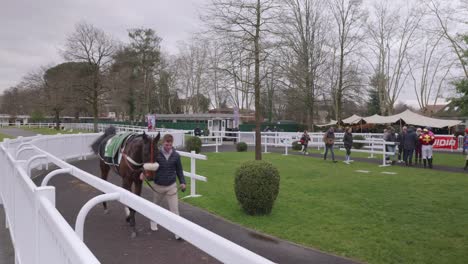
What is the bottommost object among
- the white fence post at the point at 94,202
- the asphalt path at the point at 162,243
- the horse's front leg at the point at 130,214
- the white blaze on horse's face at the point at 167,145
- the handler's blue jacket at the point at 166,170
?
the asphalt path at the point at 162,243

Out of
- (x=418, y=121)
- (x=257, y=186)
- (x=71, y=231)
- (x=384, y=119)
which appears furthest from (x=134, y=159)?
(x=384, y=119)

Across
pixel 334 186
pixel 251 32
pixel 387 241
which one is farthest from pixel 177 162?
pixel 251 32

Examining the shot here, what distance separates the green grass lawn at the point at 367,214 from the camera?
536 centimetres

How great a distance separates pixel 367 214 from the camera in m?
7.21

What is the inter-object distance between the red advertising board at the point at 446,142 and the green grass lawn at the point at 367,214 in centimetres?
1360

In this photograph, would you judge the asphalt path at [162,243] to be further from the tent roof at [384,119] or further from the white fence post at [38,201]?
the tent roof at [384,119]

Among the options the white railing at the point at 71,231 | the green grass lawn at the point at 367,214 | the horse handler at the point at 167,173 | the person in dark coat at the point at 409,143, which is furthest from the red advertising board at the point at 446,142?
the white railing at the point at 71,231

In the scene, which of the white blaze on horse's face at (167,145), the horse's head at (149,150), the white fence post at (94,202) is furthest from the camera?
the white blaze on horse's face at (167,145)

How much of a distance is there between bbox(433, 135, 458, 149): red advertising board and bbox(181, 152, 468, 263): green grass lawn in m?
13.6

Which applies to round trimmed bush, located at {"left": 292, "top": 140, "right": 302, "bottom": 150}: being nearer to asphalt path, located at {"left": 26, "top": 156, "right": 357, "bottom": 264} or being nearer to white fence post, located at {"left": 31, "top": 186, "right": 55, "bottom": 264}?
asphalt path, located at {"left": 26, "top": 156, "right": 357, "bottom": 264}

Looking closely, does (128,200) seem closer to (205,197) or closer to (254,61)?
(205,197)

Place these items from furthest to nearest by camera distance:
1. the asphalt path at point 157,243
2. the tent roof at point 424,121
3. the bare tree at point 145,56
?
the bare tree at point 145,56, the tent roof at point 424,121, the asphalt path at point 157,243

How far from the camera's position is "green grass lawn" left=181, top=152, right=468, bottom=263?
536 cm

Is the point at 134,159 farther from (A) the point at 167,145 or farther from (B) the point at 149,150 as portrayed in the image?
(A) the point at 167,145
